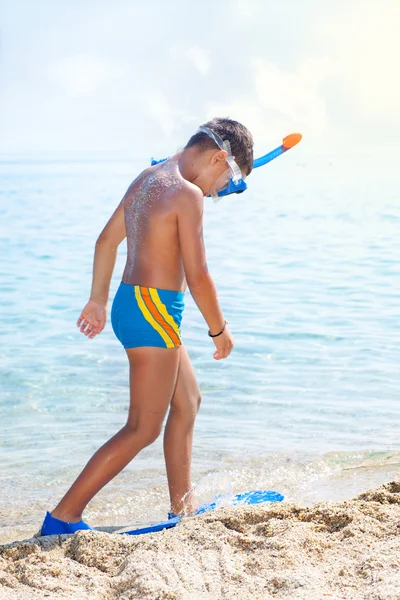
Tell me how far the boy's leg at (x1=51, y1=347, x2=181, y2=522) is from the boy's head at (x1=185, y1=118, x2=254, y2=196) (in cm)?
75

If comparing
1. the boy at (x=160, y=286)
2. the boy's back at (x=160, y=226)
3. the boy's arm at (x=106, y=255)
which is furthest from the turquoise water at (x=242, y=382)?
the boy's back at (x=160, y=226)

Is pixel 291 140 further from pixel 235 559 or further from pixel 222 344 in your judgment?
pixel 235 559

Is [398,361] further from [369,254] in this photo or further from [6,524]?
[369,254]

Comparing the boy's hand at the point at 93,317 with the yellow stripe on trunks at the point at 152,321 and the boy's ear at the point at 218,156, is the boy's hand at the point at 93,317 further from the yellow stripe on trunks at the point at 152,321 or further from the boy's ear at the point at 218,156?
A: the boy's ear at the point at 218,156

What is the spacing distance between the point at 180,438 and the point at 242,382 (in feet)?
8.98

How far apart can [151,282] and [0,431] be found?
2.51 metres

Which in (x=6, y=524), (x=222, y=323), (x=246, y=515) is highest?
(x=222, y=323)

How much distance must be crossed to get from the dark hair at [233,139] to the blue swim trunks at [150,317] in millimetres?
643

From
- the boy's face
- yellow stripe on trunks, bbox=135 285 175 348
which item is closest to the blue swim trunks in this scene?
yellow stripe on trunks, bbox=135 285 175 348

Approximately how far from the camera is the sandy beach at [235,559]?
256cm

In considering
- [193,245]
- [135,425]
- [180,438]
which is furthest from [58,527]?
[193,245]

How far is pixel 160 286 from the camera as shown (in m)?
3.28

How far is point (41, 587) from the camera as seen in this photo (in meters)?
2.69

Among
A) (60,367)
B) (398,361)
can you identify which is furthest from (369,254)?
(60,367)
